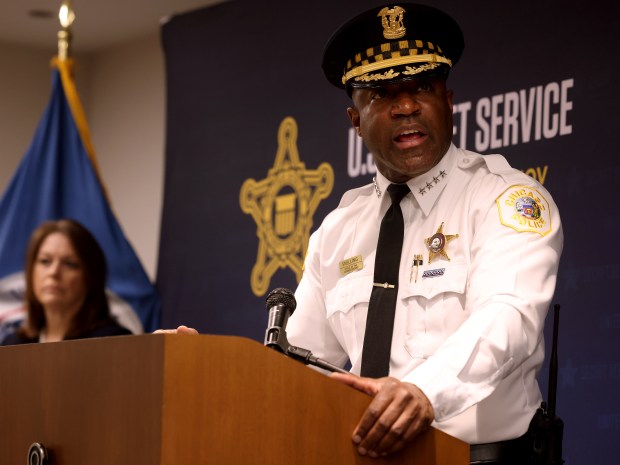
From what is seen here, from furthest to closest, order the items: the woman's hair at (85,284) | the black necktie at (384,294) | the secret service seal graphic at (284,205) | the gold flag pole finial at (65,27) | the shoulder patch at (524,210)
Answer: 1. the gold flag pole finial at (65,27)
2. the woman's hair at (85,284)
3. the secret service seal graphic at (284,205)
4. the black necktie at (384,294)
5. the shoulder patch at (524,210)

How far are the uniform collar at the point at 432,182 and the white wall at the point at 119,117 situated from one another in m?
3.76

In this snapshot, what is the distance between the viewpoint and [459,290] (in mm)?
2463

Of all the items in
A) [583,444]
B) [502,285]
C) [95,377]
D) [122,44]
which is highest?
[122,44]

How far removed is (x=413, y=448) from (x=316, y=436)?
19 centimetres

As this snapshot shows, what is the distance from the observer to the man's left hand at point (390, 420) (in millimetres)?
2006

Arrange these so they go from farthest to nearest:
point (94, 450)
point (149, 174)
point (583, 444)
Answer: point (149, 174) < point (583, 444) < point (94, 450)

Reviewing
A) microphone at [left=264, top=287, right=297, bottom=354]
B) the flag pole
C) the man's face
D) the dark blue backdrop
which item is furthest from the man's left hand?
the flag pole

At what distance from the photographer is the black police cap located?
8.67 ft

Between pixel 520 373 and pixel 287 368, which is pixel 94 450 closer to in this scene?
pixel 287 368

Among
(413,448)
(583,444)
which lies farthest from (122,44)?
(413,448)

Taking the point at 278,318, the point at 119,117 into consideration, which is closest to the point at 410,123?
the point at 278,318

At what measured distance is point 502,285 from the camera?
2293 mm

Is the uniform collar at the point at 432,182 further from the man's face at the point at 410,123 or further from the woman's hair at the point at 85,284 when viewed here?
the woman's hair at the point at 85,284

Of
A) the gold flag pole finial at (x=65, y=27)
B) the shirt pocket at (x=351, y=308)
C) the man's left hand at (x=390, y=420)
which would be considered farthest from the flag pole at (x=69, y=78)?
the man's left hand at (x=390, y=420)
